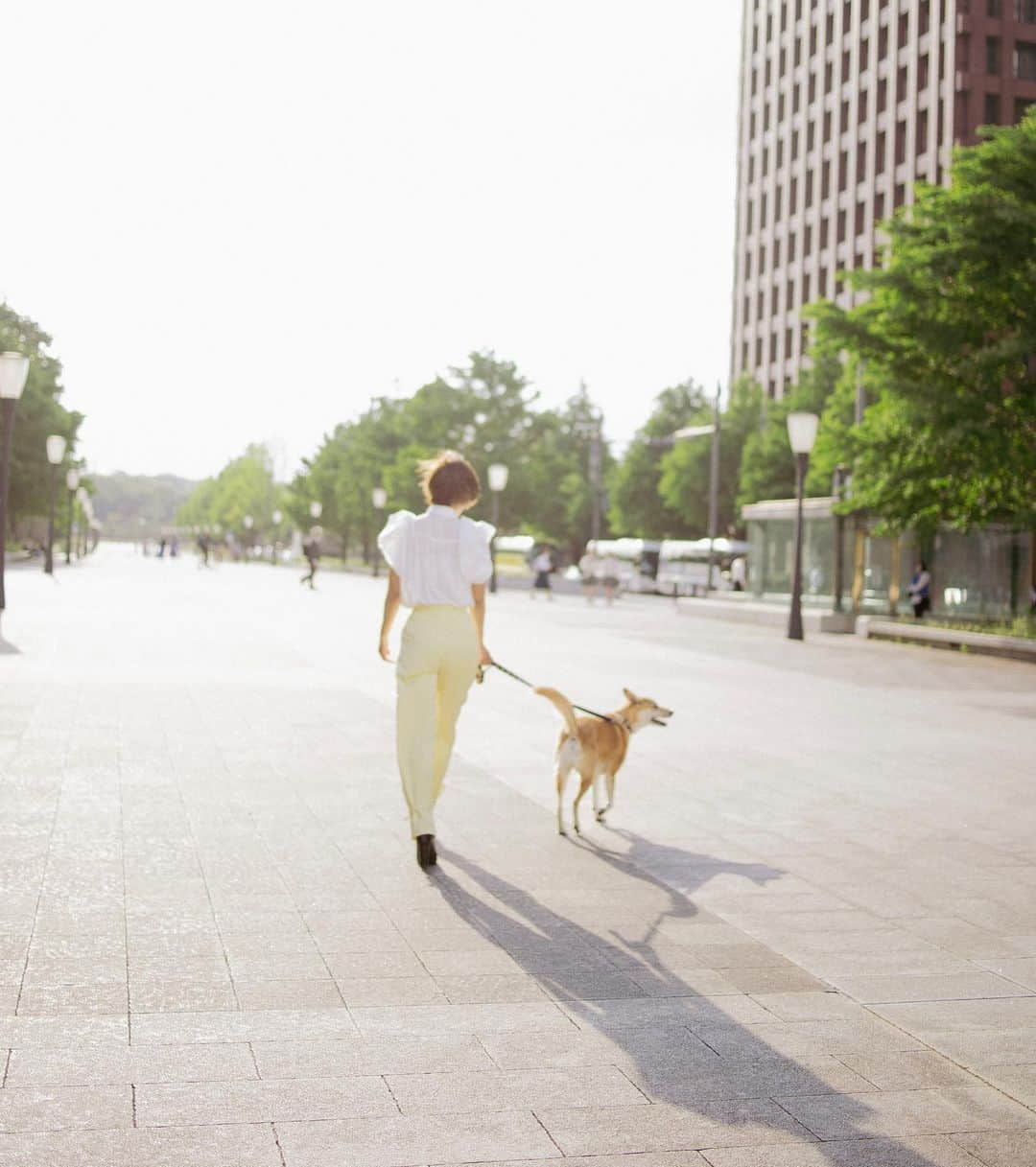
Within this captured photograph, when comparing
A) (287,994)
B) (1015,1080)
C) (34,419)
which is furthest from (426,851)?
(34,419)

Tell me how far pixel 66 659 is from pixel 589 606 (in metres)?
25.0

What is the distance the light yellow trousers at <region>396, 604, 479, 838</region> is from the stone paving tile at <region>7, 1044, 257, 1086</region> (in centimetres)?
266

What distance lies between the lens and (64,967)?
17.1 feet

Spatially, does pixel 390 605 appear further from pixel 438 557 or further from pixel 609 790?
pixel 609 790

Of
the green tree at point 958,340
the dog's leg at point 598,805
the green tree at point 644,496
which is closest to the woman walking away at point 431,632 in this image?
the dog's leg at point 598,805

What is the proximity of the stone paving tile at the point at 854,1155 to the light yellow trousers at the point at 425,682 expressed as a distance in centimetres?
335

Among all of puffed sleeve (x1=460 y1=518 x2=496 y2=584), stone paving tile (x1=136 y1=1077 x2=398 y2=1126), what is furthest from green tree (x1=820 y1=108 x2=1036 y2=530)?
stone paving tile (x1=136 y1=1077 x2=398 y2=1126)

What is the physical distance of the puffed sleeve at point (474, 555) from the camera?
7.06 metres

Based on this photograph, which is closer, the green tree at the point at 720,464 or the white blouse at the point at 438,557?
the white blouse at the point at 438,557

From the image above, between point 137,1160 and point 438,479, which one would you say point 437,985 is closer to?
point 137,1160

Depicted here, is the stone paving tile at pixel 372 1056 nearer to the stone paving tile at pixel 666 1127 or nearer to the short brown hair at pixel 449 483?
the stone paving tile at pixel 666 1127

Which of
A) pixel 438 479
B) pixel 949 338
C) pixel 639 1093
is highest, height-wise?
pixel 949 338

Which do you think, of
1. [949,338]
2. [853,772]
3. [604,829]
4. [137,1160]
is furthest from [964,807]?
[949,338]

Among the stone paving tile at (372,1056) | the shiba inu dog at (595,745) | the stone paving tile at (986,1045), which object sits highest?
the shiba inu dog at (595,745)
